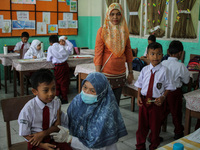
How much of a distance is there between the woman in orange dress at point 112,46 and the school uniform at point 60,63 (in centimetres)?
186

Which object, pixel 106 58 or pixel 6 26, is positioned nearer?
pixel 106 58

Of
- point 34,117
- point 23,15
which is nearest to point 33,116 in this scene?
point 34,117

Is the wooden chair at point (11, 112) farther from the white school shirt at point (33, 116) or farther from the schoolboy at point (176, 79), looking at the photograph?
the schoolboy at point (176, 79)

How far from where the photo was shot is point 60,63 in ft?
15.1

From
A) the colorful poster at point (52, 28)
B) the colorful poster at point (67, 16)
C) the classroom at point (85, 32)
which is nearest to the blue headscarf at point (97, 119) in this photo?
the classroom at point (85, 32)

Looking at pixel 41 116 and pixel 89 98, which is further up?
pixel 89 98

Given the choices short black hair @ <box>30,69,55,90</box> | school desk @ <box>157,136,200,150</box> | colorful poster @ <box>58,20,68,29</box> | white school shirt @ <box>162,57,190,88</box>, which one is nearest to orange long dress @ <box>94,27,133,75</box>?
white school shirt @ <box>162,57,190,88</box>

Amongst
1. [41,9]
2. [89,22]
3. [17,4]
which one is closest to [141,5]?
[89,22]

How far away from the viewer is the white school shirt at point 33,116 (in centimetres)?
167

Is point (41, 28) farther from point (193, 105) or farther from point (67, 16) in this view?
point (193, 105)

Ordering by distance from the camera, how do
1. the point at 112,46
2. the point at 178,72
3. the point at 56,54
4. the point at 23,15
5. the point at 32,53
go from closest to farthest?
the point at 112,46, the point at 178,72, the point at 56,54, the point at 32,53, the point at 23,15

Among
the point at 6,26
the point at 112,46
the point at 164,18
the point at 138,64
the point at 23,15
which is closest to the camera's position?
the point at 112,46

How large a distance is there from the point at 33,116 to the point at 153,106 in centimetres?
141

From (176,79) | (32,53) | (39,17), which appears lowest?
(176,79)
